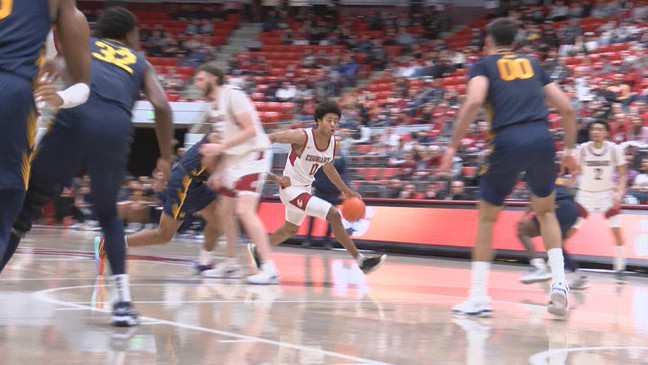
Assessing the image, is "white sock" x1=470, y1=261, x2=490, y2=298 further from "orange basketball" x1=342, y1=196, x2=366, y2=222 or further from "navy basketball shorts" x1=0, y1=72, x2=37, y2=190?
"navy basketball shorts" x1=0, y1=72, x2=37, y2=190

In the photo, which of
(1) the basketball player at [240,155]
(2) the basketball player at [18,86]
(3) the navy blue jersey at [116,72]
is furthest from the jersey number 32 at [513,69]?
(2) the basketball player at [18,86]

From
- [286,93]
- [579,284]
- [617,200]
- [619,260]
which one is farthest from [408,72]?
[579,284]

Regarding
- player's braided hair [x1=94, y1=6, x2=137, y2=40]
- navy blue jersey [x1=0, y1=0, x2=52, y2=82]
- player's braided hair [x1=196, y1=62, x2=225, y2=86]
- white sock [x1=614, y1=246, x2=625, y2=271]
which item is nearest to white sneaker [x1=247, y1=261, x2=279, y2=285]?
player's braided hair [x1=196, y1=62, x2=225, y2=86]

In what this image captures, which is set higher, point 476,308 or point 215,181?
point 476,308

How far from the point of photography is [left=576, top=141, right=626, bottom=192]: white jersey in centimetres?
1166

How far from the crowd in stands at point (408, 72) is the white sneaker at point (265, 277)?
7.00 metres

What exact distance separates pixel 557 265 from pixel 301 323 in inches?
86.5

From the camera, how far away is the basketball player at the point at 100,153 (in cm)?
514

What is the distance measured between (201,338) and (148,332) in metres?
0.35

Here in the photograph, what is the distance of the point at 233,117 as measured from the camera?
8375 millimetres

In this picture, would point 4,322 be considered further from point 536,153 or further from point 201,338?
point 536,153

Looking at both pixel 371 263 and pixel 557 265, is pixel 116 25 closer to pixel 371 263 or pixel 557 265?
pixel 557 265

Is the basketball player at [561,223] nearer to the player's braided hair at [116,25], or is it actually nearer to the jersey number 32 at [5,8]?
the player's braided hair at [116,25]

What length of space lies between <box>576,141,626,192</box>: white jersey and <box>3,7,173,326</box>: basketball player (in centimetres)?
784
